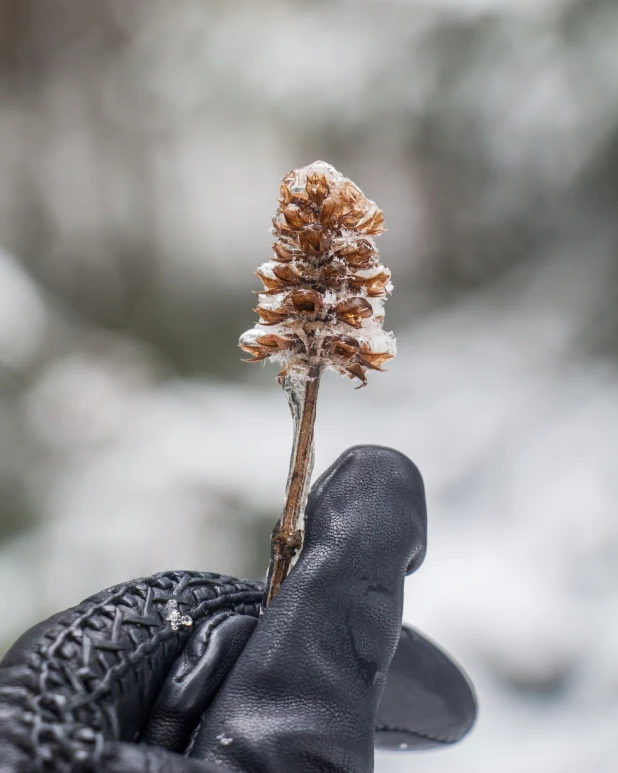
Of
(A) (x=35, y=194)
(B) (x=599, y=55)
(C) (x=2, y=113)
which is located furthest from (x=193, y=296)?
(B) (x=599, y=55)

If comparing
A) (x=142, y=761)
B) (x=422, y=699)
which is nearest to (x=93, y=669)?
(x=142, y=761)

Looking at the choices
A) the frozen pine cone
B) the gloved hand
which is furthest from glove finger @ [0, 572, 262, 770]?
the frozen pine cone

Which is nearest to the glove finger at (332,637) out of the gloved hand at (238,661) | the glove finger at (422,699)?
the gloved hand at (238,661)

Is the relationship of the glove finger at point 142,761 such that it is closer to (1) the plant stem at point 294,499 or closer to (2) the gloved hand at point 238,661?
(2) the gloved hand at point 238,661

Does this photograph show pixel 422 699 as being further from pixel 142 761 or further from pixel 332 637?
pixel 142 761

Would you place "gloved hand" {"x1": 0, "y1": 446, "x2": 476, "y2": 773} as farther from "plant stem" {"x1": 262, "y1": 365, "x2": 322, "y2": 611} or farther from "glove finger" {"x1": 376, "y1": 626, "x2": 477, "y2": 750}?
"glove finger" {"x1": 376, "y1": 626, "x2": 477, "y2": 750}

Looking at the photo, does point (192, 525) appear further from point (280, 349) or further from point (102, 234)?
point (280, 349)
